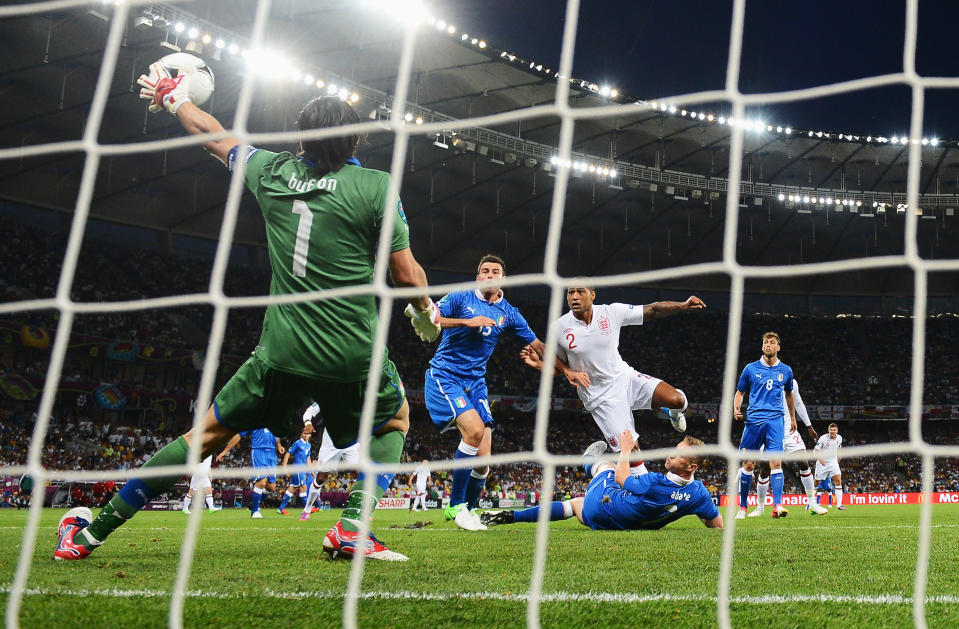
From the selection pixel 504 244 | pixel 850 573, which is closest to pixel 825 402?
pixel 504 244

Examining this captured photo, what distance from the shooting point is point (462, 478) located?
6.50m

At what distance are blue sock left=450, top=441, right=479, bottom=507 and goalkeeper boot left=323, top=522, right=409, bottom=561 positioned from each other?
233 cm

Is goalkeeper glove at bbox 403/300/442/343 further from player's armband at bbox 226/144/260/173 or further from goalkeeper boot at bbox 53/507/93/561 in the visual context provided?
goalkeeper boot at bbox 53/507/93/561

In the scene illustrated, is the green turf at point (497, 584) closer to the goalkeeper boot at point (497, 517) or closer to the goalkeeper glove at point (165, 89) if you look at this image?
the goalkeeper boot at point (497, 517)

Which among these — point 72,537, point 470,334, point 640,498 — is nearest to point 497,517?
point 640,498

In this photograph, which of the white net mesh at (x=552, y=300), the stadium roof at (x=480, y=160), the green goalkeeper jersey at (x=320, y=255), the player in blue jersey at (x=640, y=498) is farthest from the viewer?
the stadium roof at (x=480, y=160)

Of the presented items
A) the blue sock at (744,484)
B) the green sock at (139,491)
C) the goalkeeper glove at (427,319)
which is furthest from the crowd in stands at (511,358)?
the goalkeeper glove at (427,319)

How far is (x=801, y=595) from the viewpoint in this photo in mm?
2928

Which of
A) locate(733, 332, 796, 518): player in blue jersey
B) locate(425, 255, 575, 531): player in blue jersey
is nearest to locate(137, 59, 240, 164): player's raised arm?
locate(425, 255, 575, 531): player in blue jersey

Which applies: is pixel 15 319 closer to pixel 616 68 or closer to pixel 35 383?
pixel 35 383

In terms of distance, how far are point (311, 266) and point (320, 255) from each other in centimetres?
6

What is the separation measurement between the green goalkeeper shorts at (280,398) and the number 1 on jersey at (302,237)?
411mm

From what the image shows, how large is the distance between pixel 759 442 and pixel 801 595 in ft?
22.3

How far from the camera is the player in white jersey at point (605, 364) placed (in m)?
6.68
